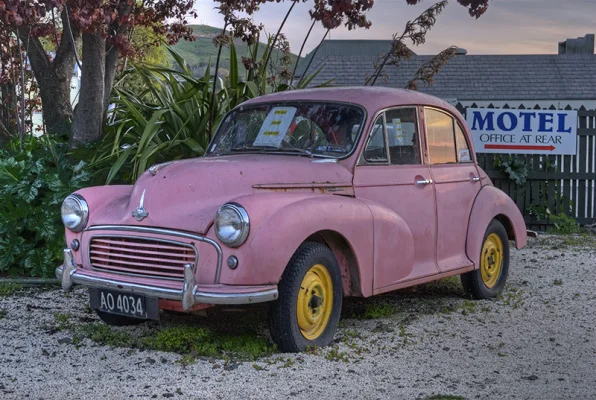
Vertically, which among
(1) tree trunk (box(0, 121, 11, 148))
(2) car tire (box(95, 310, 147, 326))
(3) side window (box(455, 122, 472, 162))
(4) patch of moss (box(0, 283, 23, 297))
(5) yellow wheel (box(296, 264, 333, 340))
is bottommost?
(4) patch of moss (box(0, 283, 23, 297))

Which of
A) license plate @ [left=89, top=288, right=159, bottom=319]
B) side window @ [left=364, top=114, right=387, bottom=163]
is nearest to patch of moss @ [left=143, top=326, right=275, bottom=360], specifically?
license plate @ [left=89, top=288, right=159, bottom=319]

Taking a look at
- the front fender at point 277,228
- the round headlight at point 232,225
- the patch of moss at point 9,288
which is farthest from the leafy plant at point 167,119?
the round headlight at point 232,225

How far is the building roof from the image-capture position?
1270 inches

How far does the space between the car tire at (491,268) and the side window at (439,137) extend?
79 centimetres

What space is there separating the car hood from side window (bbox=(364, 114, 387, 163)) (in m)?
0.37

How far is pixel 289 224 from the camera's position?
478 centimetres

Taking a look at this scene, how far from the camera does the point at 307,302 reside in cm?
507

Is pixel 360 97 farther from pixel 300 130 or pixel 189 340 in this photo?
pixel 189 340

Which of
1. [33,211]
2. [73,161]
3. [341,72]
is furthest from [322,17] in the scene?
[341,72]

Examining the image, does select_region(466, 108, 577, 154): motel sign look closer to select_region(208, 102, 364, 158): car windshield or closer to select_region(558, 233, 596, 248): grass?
select_region(558, 233, 596, 248): grass

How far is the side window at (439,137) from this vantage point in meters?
6.55

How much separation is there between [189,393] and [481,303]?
3404 millimetres

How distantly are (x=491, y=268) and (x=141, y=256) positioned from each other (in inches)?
137

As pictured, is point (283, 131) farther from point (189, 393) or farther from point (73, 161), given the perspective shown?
point (73, 161)
